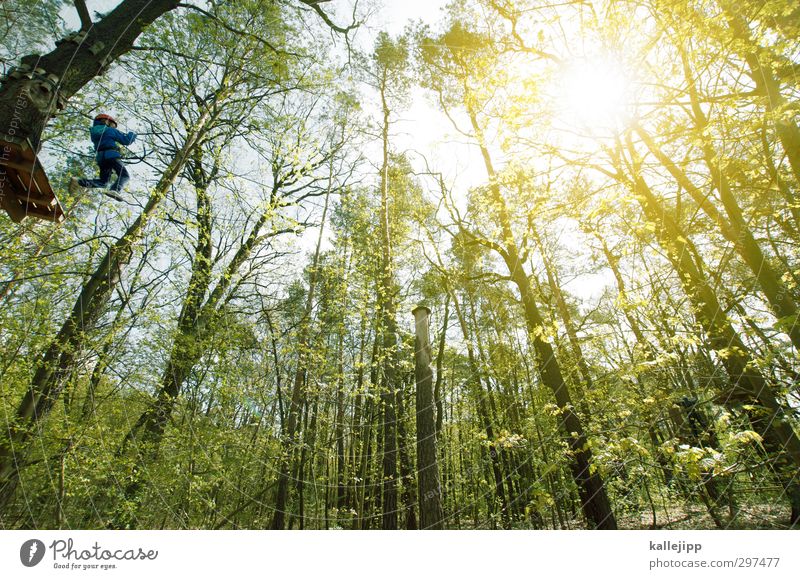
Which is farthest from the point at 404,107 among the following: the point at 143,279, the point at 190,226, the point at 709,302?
the point at 709,302

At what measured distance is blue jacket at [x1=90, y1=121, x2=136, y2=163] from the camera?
3293 millimetres

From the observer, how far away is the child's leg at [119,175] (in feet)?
11.0

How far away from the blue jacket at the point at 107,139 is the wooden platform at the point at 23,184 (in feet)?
5.14

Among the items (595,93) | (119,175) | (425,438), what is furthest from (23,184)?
(595,93)

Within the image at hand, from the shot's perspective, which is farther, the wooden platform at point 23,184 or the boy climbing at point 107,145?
the boy climbing at point 107,145

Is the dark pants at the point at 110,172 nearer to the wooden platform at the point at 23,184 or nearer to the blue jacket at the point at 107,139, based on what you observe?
the blue jacket at the point at 107,139
